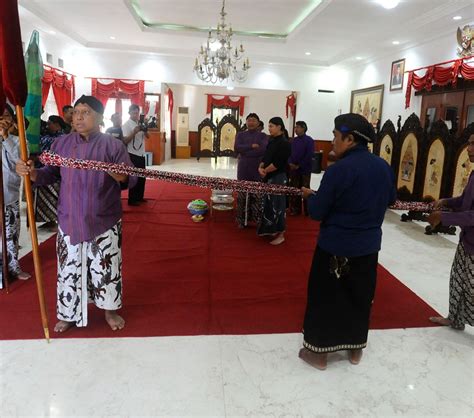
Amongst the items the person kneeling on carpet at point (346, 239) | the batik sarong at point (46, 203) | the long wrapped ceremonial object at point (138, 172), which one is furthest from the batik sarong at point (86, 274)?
the batik sarong at point (46, 203)

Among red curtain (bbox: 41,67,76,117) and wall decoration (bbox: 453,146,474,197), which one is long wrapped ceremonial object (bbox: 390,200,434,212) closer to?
wall decoration (bbox: 453,146,474,197)

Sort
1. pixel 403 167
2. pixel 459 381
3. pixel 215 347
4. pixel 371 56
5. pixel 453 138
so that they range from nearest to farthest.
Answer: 1. pixel 459 381
2. pixel 215 347
3. pixel 453 138
4. pixel 403 167
5. pixel 371 56

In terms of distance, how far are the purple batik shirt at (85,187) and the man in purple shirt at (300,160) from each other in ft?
12.5

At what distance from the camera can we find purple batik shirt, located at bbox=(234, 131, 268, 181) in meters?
4.71

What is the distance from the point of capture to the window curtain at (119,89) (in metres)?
11.0

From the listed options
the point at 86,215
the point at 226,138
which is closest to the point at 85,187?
the point at 86,215

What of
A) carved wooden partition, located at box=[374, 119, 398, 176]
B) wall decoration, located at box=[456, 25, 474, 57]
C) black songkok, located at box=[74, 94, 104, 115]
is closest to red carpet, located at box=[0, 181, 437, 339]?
black songkok, located at box=[74, 94, 104, 115]

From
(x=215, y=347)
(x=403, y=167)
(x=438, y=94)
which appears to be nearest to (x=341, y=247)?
(x=215, y=347)

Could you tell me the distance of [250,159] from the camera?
188 inches

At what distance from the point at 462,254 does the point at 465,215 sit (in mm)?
365

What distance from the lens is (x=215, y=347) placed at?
2.33m

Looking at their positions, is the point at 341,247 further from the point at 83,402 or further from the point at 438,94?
the point at 438,94

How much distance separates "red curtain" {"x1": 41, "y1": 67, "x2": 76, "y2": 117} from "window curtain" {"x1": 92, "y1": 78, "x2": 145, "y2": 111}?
2.07 feet

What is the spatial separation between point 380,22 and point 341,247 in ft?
20.5
